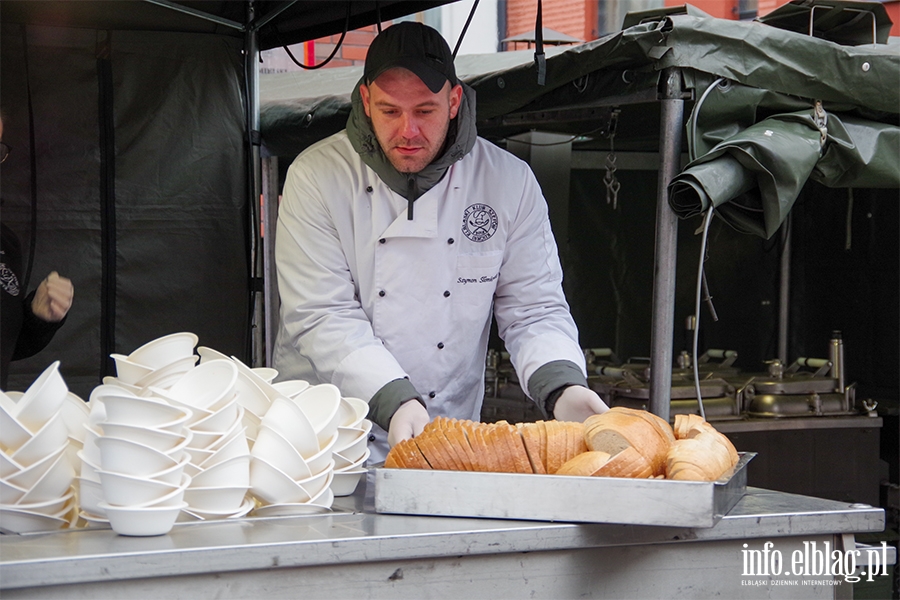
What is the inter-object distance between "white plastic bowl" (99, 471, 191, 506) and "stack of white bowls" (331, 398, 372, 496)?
1.31 feet

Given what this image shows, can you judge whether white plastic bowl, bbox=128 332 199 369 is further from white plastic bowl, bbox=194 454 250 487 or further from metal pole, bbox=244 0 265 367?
metal pole, bbox=244 0 265 367

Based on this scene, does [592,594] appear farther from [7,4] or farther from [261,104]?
[261,104]

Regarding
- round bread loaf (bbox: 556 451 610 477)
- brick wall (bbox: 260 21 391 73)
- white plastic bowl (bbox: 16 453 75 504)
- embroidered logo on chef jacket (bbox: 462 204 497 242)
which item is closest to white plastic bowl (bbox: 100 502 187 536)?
white plastic bowl (bbox: 16 453 75 504)

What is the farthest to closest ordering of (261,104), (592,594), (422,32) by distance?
(261,104)
(422,32)
(592,594)

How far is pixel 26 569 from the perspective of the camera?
1.15 metres

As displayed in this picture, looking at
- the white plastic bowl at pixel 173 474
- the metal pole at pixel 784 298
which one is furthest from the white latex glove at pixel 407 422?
the metal pole at pixel 784 298

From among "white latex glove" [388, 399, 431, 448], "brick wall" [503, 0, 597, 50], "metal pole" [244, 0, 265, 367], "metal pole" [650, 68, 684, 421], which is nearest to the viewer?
"white latex glove" [388, 399, 431, 448]

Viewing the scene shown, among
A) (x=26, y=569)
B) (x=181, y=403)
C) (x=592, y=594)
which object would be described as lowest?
(x=592, y=594)

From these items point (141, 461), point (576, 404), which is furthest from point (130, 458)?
point (576, 404)

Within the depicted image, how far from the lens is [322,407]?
1.60 m

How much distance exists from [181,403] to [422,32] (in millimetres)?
1334

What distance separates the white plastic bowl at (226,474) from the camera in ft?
4.43

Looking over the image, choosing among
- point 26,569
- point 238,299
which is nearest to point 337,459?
point 26,569

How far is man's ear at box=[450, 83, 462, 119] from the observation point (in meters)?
2.41
